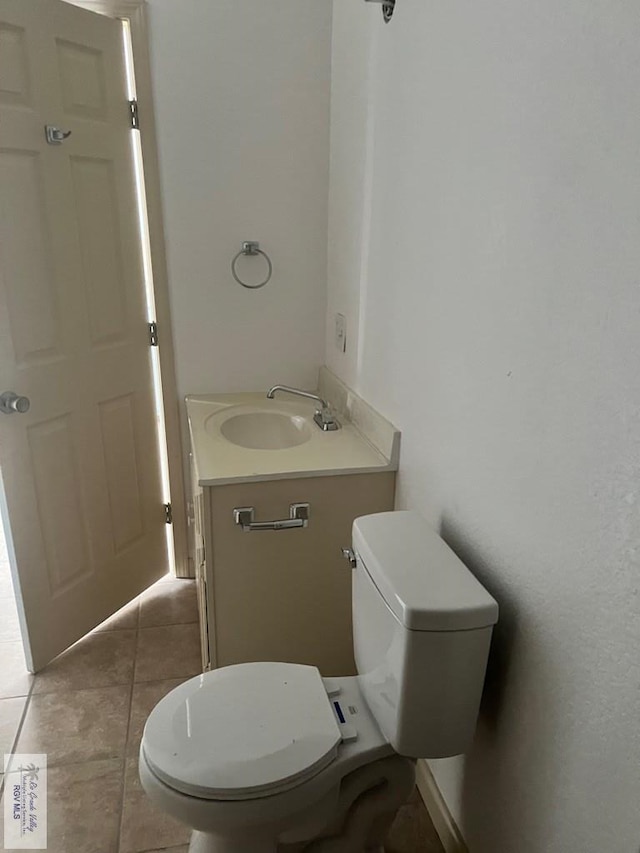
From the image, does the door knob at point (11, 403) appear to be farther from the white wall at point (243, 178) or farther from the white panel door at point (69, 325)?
the white wall at point (243, 178)

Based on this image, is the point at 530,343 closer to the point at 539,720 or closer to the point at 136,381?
the point at 539,720

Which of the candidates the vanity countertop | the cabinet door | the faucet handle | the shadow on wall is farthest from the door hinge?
the shadow on wall

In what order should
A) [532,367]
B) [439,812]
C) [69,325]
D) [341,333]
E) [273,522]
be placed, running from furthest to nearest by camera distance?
[341,333] → [69,325] → [273,522] → [439,812] → [532,367]

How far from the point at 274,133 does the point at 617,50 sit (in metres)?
1.57

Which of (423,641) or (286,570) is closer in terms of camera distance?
(423,641)

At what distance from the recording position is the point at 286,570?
166 centimetres

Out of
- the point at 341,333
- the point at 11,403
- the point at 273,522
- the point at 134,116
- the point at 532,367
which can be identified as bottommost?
the point at 273,522

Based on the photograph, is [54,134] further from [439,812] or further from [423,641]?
[439,812]

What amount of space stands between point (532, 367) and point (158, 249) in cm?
157

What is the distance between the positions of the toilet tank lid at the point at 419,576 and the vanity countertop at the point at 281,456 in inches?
12.7

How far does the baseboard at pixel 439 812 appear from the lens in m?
1.32

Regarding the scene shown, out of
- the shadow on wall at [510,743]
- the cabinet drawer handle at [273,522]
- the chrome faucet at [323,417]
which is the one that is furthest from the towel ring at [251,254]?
the shadow on wall at [510,743]

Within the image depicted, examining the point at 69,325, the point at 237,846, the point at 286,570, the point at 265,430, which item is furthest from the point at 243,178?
the point at 237,846

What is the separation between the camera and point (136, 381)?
215 centimetres
